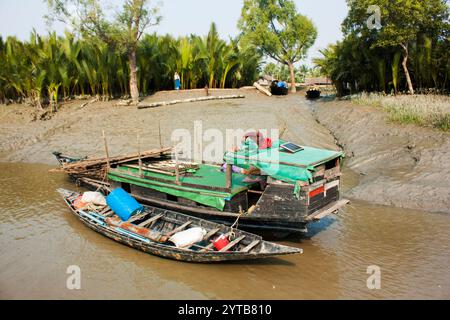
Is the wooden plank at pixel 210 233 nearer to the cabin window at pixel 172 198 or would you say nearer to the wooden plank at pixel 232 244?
the wooden plank at pixel 232 244

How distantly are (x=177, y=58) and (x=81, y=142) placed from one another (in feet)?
26.4

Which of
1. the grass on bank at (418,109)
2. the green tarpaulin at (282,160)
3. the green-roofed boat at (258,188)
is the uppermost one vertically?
the grass on bank at (418,109)

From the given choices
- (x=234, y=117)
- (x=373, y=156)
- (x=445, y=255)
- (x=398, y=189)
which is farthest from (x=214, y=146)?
(x=445, y=255)

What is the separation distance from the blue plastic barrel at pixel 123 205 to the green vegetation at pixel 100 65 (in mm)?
11732

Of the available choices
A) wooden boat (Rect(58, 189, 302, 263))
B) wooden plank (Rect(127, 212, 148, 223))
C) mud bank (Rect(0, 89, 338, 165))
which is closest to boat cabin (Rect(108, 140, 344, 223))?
wooden boat (Rect(58, 189, 302, 263))

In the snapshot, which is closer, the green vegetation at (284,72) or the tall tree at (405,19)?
the tall tree at (405,19)

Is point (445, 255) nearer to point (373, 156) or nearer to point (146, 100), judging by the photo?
point (373, 156)

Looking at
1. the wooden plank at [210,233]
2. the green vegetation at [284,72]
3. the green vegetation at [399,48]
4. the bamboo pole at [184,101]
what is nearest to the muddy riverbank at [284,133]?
the bamboo pole at [184,101]

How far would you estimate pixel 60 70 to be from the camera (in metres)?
17.9

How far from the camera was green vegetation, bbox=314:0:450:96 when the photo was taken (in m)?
15.3

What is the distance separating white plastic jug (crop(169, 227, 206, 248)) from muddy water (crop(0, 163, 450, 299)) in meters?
0.37

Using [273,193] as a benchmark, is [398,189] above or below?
below

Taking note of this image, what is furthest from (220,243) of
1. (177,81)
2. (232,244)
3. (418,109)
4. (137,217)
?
(177,81)

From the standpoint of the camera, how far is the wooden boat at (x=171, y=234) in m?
6.18
